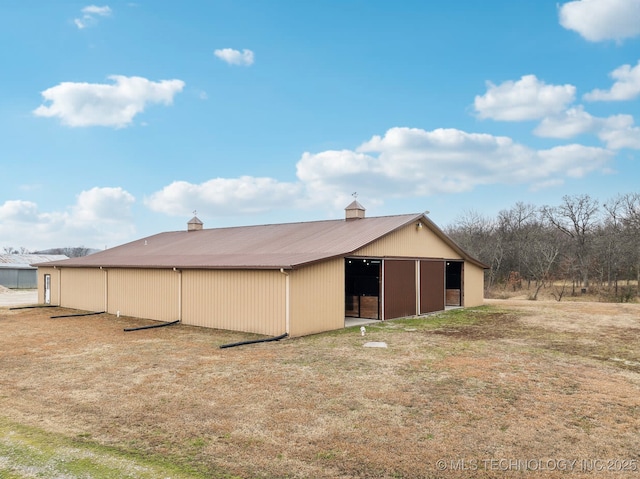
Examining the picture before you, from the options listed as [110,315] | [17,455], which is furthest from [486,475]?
[110,315]

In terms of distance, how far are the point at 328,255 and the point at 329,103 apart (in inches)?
453

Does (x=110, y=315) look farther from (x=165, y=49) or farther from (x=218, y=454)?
(x=218, y=454)

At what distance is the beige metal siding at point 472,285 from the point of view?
71.8 feet

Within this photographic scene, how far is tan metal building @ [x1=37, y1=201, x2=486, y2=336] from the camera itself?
13.4m

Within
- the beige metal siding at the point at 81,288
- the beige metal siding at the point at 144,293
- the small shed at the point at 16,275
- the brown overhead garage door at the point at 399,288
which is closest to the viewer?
the beige metal siding at the point at 144,293

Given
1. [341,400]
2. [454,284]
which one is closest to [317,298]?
[341,400]

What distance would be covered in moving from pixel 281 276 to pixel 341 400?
6.27 meters

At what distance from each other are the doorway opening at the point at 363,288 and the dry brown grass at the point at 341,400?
383cm

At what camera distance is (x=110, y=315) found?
61.0ft

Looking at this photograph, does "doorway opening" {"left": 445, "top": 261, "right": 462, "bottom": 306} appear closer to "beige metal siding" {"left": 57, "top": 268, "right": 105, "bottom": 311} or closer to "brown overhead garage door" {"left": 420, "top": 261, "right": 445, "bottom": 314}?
"brown overhead garage door" {"left": 420, "top": 261, "right": 445, "bottom": 314}

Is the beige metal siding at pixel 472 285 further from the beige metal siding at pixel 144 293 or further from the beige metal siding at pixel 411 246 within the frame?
the beige metal siding at pixel 144 293

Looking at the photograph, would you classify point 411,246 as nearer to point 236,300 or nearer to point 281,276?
point 281,276

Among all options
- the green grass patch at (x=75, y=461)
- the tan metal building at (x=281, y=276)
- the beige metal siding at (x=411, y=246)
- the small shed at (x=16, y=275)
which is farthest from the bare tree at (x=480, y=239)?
the small shed at (x=16, y=275)

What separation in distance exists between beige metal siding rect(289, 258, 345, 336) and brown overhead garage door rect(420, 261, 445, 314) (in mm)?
5383
